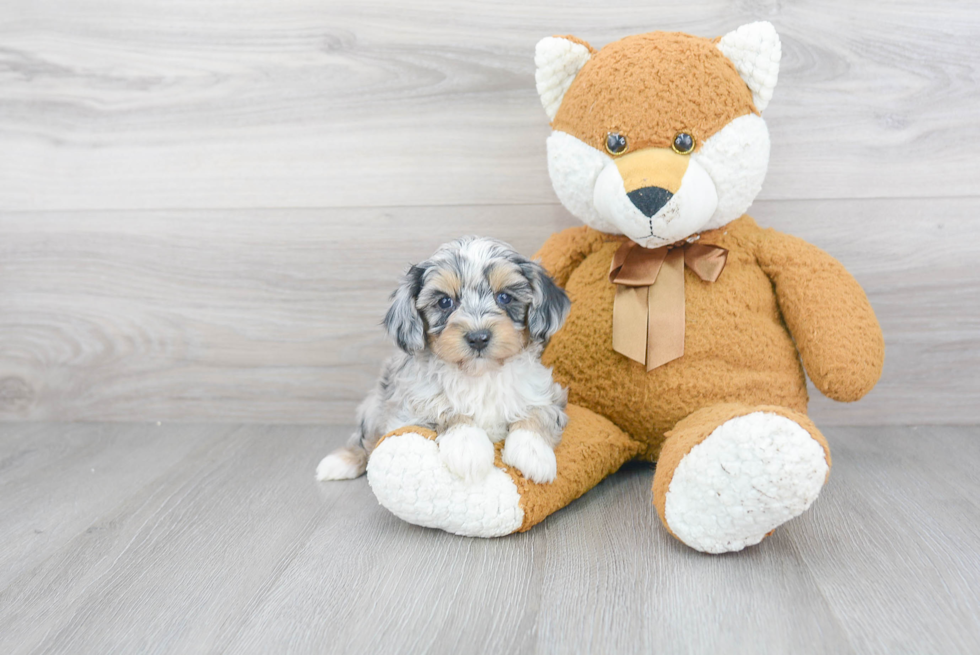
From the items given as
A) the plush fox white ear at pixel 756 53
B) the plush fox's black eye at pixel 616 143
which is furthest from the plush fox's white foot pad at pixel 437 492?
the plush fox white ear at pixel 756 53

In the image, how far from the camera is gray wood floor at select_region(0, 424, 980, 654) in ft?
4.01

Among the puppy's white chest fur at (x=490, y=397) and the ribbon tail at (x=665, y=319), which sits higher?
the ribbon tail at (x=665, y=319)

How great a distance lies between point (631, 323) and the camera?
1.74 meters

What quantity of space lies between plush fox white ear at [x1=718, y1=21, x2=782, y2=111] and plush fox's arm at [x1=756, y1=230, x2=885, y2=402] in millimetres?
367

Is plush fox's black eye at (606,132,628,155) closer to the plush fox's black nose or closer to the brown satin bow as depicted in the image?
the plush fox's black nose

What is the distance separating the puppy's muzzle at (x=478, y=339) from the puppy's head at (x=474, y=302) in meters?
0.01

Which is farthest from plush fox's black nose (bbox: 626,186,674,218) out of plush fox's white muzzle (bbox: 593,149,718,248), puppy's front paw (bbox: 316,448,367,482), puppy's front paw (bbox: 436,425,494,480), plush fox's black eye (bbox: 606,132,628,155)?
puppy's front paw (bbox: 316,448,367,482)

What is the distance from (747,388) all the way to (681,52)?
0.76m

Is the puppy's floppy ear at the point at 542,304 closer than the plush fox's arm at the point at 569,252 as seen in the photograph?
Yes

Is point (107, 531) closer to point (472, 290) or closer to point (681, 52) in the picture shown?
point (472, 290)

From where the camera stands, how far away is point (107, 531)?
1.70 meters

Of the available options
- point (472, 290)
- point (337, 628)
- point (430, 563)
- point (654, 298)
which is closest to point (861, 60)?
point (654, 298)

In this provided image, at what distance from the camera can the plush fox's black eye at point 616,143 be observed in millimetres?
1621

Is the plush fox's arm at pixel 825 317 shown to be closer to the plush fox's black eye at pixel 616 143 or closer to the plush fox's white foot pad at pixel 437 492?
the plush fox's black eye at pixel 616 143
